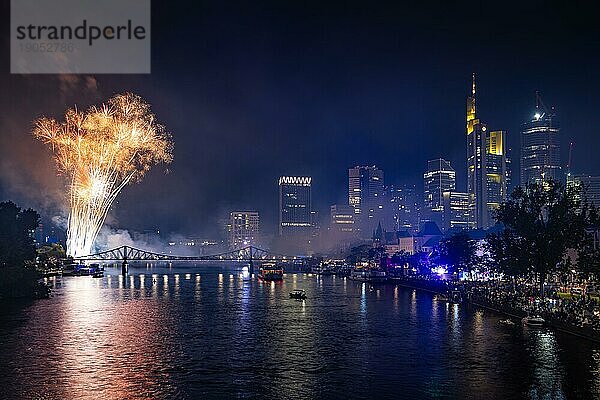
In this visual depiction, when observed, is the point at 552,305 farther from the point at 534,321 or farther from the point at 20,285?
the point at 20,285

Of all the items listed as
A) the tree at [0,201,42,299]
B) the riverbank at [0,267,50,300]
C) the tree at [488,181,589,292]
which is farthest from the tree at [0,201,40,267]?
the tree at [488,181,589,292]

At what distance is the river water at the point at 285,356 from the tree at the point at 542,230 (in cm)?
951

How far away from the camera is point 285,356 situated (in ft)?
159

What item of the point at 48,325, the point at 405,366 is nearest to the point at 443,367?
the point at 405,366

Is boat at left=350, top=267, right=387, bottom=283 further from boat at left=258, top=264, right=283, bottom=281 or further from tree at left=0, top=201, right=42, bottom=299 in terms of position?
tree at left=0, top=201, right=42, bottom=299

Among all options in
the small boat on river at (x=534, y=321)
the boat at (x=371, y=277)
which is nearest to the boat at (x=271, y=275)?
the boat at (x=371, y=277)

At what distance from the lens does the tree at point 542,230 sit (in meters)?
77.9

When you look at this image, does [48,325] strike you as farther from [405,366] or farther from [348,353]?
[405,366]

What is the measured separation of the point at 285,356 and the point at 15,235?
62.0 meters

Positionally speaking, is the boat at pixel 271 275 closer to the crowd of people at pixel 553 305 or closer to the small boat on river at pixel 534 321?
the crowd of people at pixel 553 305

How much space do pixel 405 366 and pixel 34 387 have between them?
24108 millimetres

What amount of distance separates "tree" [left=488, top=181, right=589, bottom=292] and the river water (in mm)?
9512

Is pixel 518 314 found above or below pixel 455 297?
above

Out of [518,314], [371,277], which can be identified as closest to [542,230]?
[518,314]
